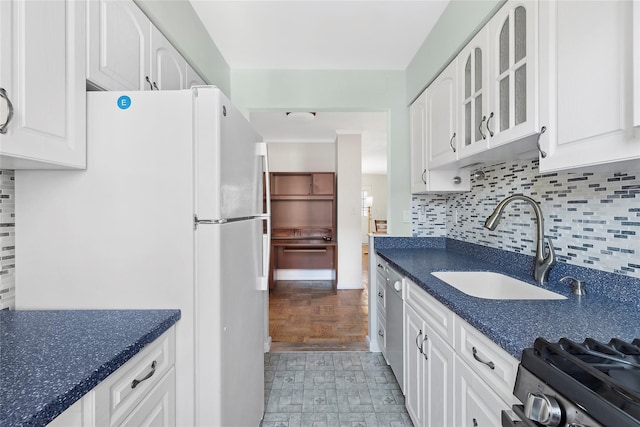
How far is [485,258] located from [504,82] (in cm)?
113

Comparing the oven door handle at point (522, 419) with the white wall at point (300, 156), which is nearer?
the oven door handle at point (522, 419)

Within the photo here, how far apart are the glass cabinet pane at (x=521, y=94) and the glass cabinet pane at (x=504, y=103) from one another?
74 millimetres

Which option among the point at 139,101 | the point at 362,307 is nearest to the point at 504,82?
the point at 139,101

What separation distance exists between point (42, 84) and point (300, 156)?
4.44 metres

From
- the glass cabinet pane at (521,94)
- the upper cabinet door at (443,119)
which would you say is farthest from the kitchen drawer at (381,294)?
the glass cabinet pane at (521,94)

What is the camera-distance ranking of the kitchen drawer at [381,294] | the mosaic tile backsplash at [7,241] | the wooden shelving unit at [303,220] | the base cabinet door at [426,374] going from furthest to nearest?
the wooden shelving unit at [303,220], the kitchen drawer at [381,294], the base cabinet door at [426,374], the mosaic tile backsplash at [7,241]

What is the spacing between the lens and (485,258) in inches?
75.1

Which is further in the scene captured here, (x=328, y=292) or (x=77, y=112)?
(x=328, y=292)

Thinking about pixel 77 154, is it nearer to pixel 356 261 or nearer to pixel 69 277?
pixel 69 277

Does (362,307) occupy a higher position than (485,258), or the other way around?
(485,258)

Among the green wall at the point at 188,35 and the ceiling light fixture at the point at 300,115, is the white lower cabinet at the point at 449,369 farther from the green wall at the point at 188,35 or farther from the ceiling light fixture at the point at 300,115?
the ceiling light fixture at the point at 300,115

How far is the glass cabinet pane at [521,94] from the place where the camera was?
1.12m

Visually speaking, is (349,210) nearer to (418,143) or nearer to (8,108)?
(418,143)

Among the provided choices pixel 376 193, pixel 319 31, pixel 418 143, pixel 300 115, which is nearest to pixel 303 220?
pixel 300 115
